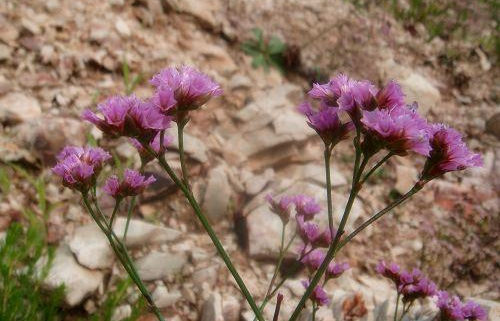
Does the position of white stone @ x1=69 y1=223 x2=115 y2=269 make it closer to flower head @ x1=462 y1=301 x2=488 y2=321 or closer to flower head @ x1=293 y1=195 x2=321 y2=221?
flower head @ x1=293 y1=195 x2=321 y2=221

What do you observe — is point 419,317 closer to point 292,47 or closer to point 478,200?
point 478,200

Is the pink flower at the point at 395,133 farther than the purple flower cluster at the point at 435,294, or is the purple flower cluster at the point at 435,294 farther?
the purple flower cluster at the point at 435,294

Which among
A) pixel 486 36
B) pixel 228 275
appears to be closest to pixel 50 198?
pixel 228 275

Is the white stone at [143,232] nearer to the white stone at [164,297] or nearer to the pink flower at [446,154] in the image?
the white stone at [164,297]

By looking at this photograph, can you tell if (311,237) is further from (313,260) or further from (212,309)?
(212,309)

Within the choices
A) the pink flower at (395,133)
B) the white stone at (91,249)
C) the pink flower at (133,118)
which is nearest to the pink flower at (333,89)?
the pink flower at (395,133)

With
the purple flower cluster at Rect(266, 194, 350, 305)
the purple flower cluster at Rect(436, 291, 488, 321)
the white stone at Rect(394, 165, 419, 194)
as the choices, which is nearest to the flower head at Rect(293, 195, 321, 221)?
the purple flower cluster at Rect(266, 194, 350, 305)

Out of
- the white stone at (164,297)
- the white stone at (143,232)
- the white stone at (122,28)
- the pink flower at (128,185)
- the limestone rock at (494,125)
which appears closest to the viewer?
the pink flower at (128,185)

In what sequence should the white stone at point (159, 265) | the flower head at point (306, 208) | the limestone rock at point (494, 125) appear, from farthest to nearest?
1. the limestone rock at point (494, 125)
2. the white stone at point (159, 265)
3. the flower head at point (306, 208)
